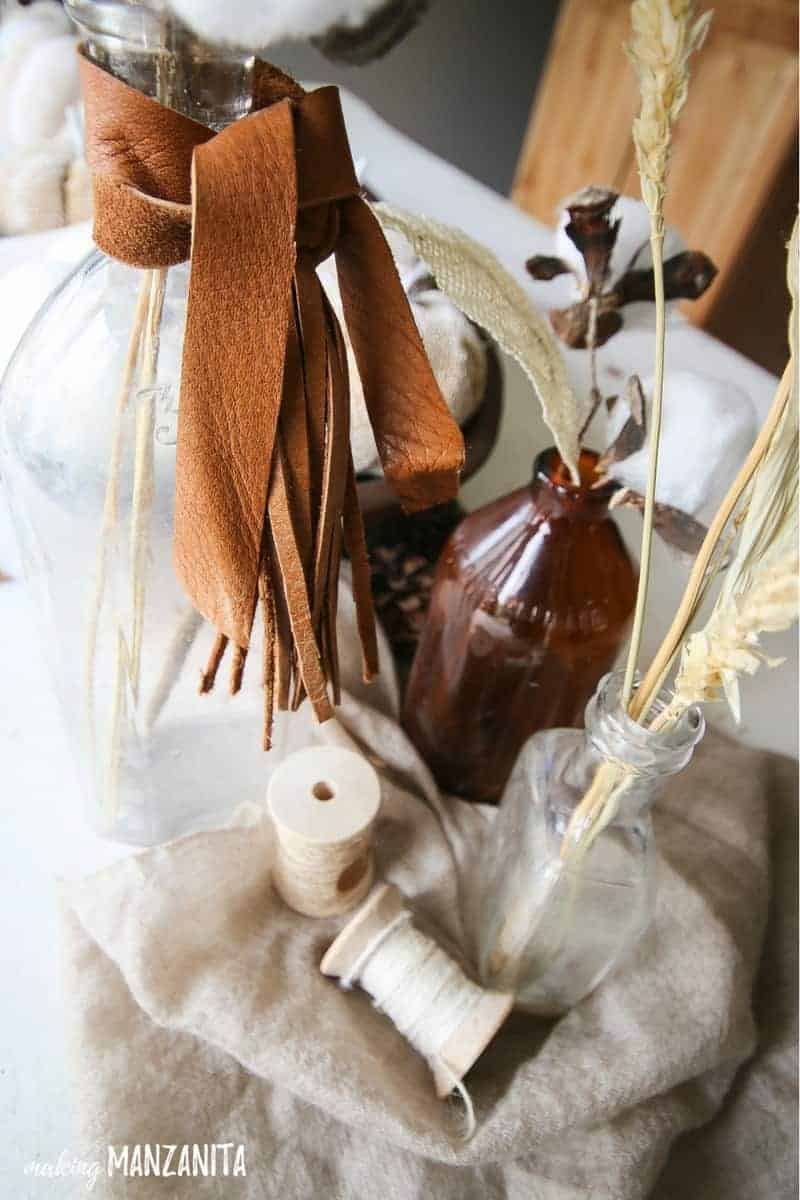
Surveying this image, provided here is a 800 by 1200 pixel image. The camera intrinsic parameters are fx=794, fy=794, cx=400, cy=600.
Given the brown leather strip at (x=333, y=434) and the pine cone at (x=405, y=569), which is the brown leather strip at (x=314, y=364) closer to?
the brown leather strip at (x=333, y=434)

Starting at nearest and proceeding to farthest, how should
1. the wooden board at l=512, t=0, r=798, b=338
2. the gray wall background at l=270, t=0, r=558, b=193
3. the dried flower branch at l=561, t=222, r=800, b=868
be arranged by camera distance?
the dried flower branch at l=561, t=222, r=800, b=868
the gray wall background at l=270, t=0, r=558, b=193
the wooden board at l=512, t=0, r=798, b=338

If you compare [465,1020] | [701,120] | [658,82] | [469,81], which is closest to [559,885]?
[465,1020]

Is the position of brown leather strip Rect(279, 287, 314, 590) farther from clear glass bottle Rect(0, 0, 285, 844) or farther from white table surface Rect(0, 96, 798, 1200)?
white table surface Rect(0, 96, 798, 1200)

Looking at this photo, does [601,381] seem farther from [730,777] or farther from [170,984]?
[170,984]

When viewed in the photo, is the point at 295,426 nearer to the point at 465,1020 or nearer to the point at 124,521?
the point at 124,521

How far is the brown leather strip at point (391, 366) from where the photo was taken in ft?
0.72

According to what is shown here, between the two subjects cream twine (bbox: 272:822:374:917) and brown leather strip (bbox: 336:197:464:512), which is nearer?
brown leather strip (bbox: 336:197:464:512)

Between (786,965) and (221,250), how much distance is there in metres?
0.41

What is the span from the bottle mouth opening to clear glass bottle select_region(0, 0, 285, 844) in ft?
0.49

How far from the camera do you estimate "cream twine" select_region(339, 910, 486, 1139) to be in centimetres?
32

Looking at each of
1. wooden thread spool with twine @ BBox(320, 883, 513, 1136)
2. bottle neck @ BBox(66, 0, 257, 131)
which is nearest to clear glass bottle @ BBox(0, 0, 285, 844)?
bottle neck @ BBox(66, 0, 257, 131)

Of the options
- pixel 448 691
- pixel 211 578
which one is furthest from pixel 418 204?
pixel 211 578

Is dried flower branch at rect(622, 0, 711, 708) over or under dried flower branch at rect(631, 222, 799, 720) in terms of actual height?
over

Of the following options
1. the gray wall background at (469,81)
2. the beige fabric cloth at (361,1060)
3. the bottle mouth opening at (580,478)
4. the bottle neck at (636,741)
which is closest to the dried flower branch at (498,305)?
the bottle mouth opening at (580,478)
